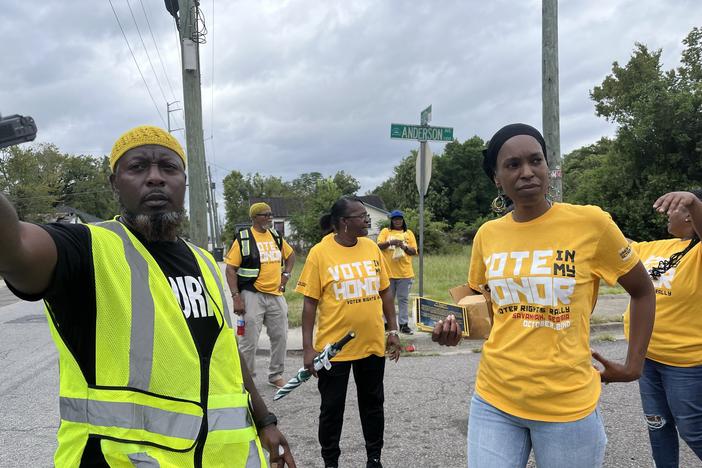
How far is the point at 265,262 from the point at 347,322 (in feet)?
9.19

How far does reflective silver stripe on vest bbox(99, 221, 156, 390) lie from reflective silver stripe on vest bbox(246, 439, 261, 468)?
459 millimetres

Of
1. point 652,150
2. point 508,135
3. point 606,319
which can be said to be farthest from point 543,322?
point 652,150

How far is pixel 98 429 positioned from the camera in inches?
54.6

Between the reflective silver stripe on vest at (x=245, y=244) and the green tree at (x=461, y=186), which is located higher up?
the green tree at (x=461, y=186)

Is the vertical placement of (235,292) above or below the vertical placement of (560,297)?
below

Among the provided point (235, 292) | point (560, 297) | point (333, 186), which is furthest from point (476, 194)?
point (560, 297)

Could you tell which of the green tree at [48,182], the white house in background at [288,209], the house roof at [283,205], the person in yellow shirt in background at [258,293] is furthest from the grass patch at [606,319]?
the house roof at [283,205]

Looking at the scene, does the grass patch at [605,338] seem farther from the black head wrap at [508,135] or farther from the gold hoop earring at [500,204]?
the black head wrap at [508,135]

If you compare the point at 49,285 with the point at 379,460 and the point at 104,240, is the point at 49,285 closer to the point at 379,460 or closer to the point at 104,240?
the point at 104,240

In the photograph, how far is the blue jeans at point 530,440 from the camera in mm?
1954

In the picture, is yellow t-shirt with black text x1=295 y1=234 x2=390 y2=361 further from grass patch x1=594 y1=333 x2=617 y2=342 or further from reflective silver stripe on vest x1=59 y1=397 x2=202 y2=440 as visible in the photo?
grass patch x1=594 y1=333 x2=617 y2=342

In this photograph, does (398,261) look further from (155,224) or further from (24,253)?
(24,253)

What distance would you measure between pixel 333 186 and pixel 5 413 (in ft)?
114

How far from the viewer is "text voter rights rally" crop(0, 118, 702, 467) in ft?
4.61
